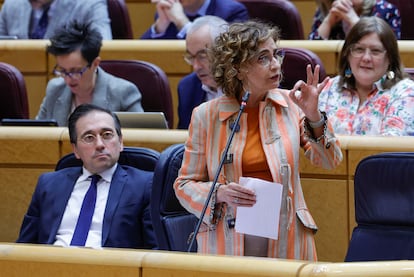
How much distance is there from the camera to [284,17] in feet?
12.9

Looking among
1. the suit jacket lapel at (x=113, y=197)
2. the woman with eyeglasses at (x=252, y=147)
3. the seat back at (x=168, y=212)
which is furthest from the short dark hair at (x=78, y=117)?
the woman with eyeglasses at (x=252, y=147)

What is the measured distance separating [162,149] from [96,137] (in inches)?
10.1

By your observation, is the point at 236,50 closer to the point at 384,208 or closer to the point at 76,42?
the point at 384,208

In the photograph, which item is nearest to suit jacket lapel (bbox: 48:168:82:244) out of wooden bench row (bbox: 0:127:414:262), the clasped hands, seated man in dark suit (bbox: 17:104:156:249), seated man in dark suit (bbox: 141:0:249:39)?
seated man in dark suit (bbox: 17:104:156:249)

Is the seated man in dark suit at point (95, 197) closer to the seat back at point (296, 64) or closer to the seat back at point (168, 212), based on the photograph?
the seat back at point (168, 212)

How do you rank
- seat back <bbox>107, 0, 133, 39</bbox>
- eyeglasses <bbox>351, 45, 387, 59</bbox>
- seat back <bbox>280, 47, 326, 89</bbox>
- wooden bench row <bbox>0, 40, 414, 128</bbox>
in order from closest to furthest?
eyeglasses <bbox>351, 45, 387, 59</bbox>, seat back <bbox>280, 47, 326, 89</bbox>, wooden bench row <bbox>0, 40, 414, 128</bbox>, seat back <bbox>107, 0, 133, 39</bbox>

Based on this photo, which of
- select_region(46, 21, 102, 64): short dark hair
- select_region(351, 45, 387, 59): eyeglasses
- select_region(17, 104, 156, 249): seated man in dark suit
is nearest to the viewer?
select_region(17, 104, 156, 249): seated man in dark suit

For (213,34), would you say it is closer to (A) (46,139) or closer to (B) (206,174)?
(A) (46,139)

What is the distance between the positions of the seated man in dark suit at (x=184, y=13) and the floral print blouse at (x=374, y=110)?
32.3 inches

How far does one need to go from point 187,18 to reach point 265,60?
5.49ft

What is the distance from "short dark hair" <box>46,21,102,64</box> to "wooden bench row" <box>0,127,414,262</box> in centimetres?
36

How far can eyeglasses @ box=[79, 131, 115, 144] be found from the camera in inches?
111

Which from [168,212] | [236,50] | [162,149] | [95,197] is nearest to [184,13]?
[162,149]

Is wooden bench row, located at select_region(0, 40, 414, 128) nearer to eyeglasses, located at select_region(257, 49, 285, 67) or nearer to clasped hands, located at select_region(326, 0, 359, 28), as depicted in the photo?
clasped hands, located at select_region(326, 0, 359, 28)
